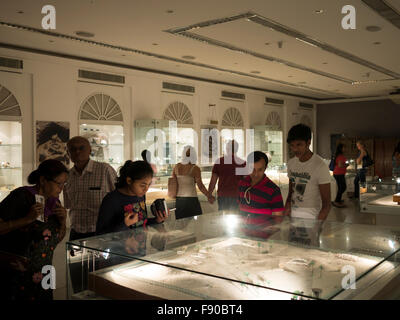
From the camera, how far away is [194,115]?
10.1m

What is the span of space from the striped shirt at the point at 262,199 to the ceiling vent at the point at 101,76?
5.31 meters

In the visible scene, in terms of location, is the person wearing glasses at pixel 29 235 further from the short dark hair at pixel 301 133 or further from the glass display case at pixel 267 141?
the glass display case at pixel 267 141

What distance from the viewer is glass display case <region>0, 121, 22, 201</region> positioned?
21.3ft

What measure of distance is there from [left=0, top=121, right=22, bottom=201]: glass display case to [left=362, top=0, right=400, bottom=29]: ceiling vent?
5609 mm

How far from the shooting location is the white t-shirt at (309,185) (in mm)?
3193

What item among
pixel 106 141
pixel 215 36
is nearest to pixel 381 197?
pixel 215 36

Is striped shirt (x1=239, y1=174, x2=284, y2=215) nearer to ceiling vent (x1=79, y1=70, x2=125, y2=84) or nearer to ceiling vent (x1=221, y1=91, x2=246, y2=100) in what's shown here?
ceiling vent (x1=79, y1=70, x2=125, y2=84)

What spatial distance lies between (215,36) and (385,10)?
7.48 ft

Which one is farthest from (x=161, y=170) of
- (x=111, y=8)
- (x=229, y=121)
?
(x=111, y=8)

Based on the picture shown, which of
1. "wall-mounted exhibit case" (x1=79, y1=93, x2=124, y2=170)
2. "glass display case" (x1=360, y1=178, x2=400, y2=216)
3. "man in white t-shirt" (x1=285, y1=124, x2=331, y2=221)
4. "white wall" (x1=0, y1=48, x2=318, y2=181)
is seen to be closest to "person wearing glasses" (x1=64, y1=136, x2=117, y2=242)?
"man in white t-shirt" (x1=285, y1=124, x2=331, y2=221)

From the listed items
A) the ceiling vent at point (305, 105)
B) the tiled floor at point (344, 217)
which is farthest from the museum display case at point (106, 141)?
the ceiling vent at point (305, 105)
